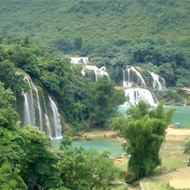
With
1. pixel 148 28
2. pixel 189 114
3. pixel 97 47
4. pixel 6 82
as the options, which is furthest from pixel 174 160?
pixel 148 28

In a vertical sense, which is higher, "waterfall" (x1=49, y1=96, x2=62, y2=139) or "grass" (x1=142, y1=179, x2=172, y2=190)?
"waterfall" (x1=49, y1=96, x2=62, y2=139)

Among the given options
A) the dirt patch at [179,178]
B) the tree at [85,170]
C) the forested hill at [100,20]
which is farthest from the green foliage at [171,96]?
the forested hill at [100,20]

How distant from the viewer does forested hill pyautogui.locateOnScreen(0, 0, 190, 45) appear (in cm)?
10369

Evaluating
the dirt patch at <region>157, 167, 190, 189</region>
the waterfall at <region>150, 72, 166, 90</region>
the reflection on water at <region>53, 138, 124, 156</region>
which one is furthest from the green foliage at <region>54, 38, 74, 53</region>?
the dirt patch at <region>157, 167, 190, 189</region>

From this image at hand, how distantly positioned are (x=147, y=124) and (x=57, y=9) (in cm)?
10447

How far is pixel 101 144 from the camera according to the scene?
3219 centimetres

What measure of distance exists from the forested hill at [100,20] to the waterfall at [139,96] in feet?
145

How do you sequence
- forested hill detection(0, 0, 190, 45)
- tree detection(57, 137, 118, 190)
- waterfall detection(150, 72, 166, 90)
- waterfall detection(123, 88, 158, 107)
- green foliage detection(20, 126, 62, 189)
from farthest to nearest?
forested hill detection(0, 0, 190, 45) → waterfall detection(150, 72, 166, 90) → waterfall detection(123, 88, 158, 107) → tree detection(57, 137, 118, 190) → green foliage detection(20, 126, 62, 189)

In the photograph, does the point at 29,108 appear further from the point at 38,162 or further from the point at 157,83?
the point at 157,83

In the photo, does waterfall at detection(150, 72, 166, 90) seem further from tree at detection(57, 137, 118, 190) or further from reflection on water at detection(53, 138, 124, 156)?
tree at detection(57, 137, 118, 190)

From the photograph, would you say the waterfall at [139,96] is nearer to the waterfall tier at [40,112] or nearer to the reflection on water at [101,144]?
the reflection on water at [101,144]

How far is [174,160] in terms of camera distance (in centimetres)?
2630

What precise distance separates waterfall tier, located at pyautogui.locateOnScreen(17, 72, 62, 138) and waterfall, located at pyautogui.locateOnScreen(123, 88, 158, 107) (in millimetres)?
19359

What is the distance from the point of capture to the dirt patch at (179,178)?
63.1ft
